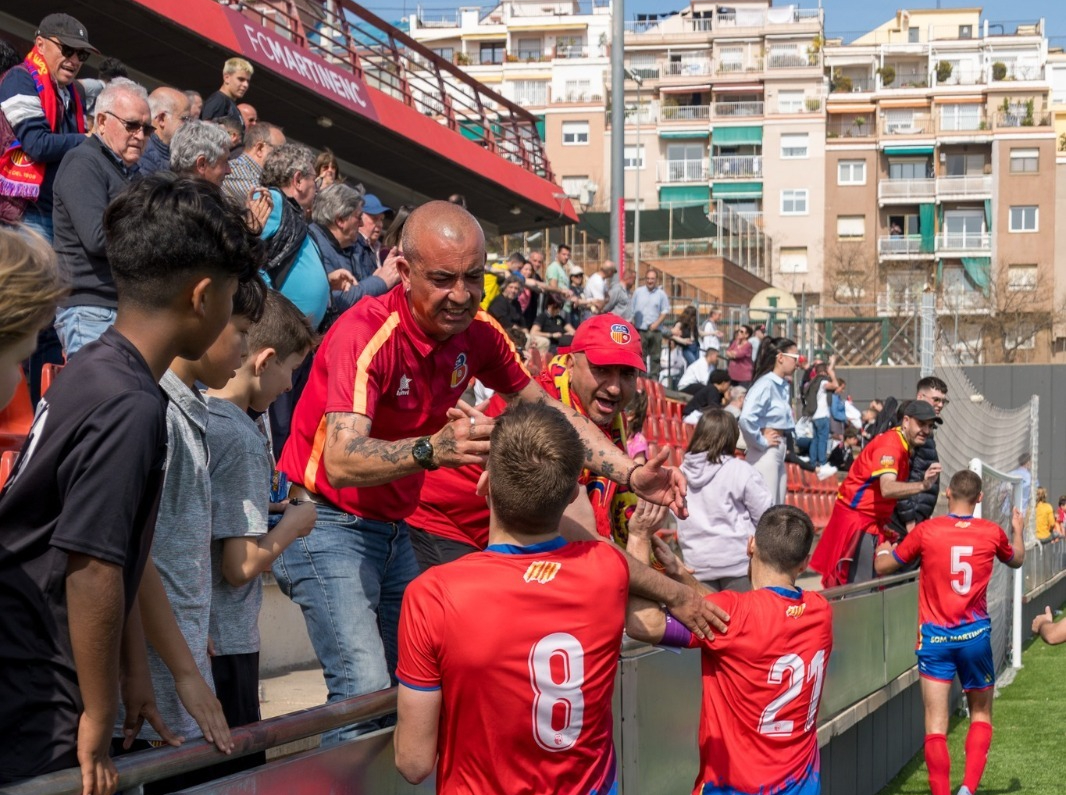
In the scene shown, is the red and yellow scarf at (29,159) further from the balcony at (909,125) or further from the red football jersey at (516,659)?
the balcony at (909,125)

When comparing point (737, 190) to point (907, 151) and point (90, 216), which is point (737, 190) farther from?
point (90, 216)

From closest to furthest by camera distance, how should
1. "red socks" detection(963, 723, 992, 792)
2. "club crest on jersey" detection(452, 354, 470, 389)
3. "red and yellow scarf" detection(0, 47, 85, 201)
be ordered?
"club crest on jersey" detection(452, 354, 470, 389) → "red and yellow scarf" detection(0, 47, 85, 201) → "red socks" detection(963, 723, 992, 792)

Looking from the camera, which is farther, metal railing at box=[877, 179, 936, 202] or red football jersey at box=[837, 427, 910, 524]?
metal railing at box=[877, 179, 936, 202]

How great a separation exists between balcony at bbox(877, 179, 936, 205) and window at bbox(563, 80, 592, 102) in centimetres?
1709

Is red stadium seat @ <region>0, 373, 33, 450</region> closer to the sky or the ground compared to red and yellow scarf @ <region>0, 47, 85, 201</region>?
closer to the ground

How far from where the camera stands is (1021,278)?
228 feet

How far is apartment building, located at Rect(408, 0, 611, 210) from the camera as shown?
243ft

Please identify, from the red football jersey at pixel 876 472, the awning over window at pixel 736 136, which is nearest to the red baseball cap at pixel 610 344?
the red football jersey at pixel 876 472

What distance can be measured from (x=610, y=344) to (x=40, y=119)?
138 inches

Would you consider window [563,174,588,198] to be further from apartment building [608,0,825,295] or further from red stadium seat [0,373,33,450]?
red stadium seat [0,373,33,450]

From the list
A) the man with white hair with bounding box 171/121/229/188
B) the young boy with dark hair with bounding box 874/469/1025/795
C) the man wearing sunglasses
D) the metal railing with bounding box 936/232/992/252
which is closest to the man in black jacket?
the young boy with dark hair with bounding box 874/469/1025/795

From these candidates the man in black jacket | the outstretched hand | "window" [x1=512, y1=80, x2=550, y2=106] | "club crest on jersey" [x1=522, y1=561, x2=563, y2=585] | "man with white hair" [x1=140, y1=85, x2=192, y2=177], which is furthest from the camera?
"window" [x1=512, y1=80, x2=550, y2=106]

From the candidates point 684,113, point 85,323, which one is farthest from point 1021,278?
point 85,323

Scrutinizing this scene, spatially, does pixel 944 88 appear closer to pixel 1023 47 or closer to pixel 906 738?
pixel 1023 47
